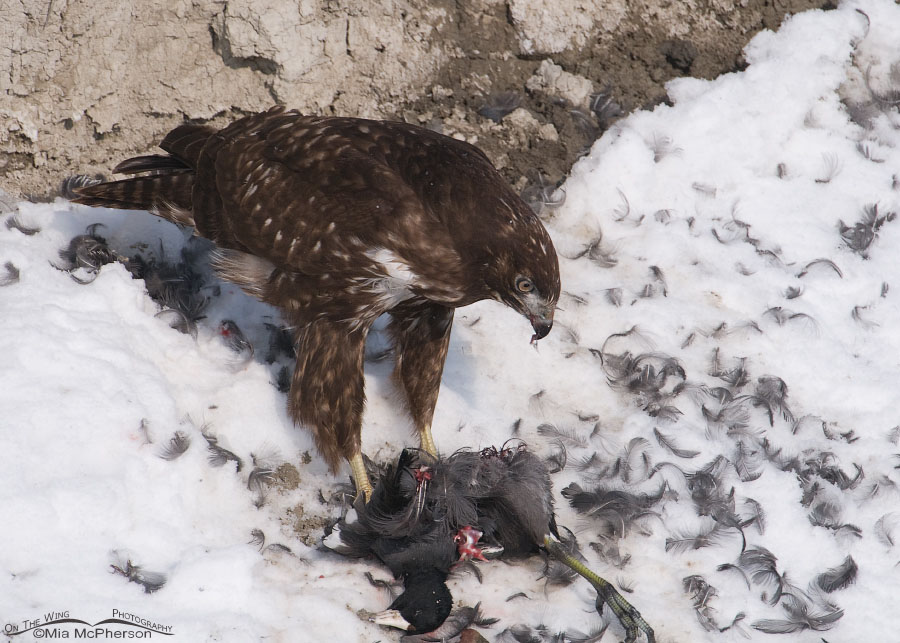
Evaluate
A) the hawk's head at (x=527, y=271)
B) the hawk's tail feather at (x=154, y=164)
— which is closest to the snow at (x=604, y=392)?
the hawk's tail feather at (x=154, y=164)

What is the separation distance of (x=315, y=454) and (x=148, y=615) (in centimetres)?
106

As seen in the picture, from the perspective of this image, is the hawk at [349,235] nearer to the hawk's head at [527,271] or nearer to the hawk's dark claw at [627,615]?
the hawk's head at [527,271]

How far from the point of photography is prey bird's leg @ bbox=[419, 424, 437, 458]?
3.75m

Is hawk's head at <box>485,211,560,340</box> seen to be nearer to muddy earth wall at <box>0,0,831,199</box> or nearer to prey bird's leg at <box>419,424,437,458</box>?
prey bird's leg at <box>419,424,437,458</box>

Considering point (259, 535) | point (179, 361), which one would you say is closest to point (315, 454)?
point (259, 535)

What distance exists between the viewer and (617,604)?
311 cm

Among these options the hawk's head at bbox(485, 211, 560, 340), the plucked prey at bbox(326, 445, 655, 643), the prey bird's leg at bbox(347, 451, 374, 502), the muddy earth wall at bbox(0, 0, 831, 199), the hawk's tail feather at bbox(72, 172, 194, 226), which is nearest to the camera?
the hawk's head at bbox(485, 211, 560, 340)

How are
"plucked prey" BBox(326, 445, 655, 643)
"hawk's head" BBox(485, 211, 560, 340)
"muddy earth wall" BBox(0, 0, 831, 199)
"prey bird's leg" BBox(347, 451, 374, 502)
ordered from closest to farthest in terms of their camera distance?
"hawk's head" BBox(485, 211, 560, 340) < "plucked prey" BBox(326, 445, 655, 643) < "prey bird's leg" BBox(347, 451, 374, 502) < "muddy earth wall" BBox(0, 0, 831, 199)

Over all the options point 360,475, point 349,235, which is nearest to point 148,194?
point 349,235

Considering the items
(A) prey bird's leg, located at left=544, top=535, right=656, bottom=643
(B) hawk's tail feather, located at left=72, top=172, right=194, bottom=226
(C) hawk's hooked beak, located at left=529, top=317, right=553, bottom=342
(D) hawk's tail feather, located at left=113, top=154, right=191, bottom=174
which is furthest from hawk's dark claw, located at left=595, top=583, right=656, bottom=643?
(D) hawk's tail feather, located at left=113, top=154, right=191, bottom=174

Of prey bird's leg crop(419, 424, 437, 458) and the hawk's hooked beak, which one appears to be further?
prey bird's leg crop(419, 424, 437, 458)

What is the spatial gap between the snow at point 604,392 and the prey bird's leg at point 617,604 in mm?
81

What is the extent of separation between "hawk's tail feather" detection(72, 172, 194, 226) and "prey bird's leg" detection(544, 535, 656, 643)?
217cm

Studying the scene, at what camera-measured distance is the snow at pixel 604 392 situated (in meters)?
3.09
